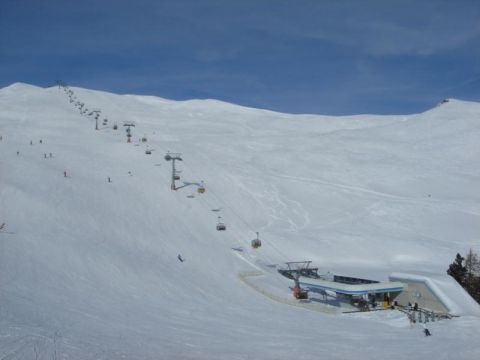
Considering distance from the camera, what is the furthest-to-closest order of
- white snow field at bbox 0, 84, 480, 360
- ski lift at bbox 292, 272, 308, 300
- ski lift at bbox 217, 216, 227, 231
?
ski lift at bbox 217, 216, 227, 231 < ski lift at bbox 292, 272, 308, 300 < white snow field at bbox 0, 84, 480, 360

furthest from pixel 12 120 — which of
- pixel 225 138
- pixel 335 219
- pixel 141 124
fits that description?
pixel 335 219

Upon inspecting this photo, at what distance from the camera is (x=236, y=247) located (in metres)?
25.4

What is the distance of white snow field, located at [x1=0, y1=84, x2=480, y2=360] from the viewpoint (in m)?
10.4

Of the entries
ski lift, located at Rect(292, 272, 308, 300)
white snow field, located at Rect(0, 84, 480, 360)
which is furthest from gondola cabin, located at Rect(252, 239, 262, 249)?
ski lift, located at Rect(292, 272, 308, 300)

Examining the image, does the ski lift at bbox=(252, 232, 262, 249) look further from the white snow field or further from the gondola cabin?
the white snow field

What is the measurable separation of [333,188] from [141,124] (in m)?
26.9

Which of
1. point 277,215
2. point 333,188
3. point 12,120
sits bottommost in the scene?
point 277,215

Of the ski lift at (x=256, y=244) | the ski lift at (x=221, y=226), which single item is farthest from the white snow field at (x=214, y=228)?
the ski lift at (x=221, y=226)

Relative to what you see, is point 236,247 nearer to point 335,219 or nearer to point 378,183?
point 335,219

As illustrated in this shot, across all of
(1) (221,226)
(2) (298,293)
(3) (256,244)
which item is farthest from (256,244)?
(2) (298,293)

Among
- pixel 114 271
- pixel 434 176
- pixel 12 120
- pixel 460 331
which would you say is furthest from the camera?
pixel 12 120

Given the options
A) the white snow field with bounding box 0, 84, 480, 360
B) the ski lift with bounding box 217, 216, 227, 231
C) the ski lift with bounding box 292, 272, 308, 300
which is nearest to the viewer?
the white snow field with bounding box 0, 84, 480, 360

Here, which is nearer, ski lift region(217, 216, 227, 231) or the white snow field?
the white snow field

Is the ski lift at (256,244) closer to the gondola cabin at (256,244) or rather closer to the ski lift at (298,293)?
the gondola cabin at (256,244)
